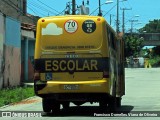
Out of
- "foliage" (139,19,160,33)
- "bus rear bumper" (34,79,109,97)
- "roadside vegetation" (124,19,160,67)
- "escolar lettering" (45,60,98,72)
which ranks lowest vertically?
"bus rear bumper" (34,79,109,97)

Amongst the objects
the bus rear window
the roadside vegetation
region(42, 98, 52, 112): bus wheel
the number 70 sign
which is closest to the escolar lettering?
the bus rear window

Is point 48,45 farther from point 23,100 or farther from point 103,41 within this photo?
point 23,100

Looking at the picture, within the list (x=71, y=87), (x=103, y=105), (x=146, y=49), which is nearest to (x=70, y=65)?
(x=71, y=87)

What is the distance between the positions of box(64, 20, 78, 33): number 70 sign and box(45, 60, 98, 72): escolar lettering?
0.97 m

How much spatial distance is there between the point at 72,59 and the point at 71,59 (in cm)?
4

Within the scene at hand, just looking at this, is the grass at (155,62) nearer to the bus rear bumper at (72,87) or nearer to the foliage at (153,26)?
the foliage at (153,26)

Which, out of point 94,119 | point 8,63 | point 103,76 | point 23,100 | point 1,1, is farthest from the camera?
point 1,1

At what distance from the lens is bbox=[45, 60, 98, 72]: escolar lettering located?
16.0 meters

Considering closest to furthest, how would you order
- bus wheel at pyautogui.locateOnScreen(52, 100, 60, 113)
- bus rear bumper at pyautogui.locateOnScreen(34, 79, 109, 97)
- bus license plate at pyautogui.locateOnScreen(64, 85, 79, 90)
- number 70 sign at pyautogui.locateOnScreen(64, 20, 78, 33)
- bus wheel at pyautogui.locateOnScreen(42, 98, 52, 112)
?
bus rear bumper at pyautogui.locateOnScreen(34, 79, 109, 97)
bus license plate at pyautogui.locateOnScreen(64, 85, 79, 90)
number 70 sign at pyautogui.locateOnScreen(64, 20, 78, 33)
bus wheel at pyautogui.locateOnScreen(42, 98, 52, 112)
bus wheel at pyautogui.locateOnScreen(52, 100, 60, 113)

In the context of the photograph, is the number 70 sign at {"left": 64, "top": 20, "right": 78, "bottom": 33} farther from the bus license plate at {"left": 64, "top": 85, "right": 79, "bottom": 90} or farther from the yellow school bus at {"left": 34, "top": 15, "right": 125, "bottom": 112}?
the bus license plate at {"left": 64, "top": 85, "right": 79, "bottom": 90}

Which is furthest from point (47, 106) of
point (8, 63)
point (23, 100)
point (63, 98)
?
point (8, 63)

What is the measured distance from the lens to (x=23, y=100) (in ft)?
78.4

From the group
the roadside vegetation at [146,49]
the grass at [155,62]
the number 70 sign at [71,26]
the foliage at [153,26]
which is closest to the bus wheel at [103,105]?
the number 70 sign at [71,26]

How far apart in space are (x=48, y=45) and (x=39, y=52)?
37cm
